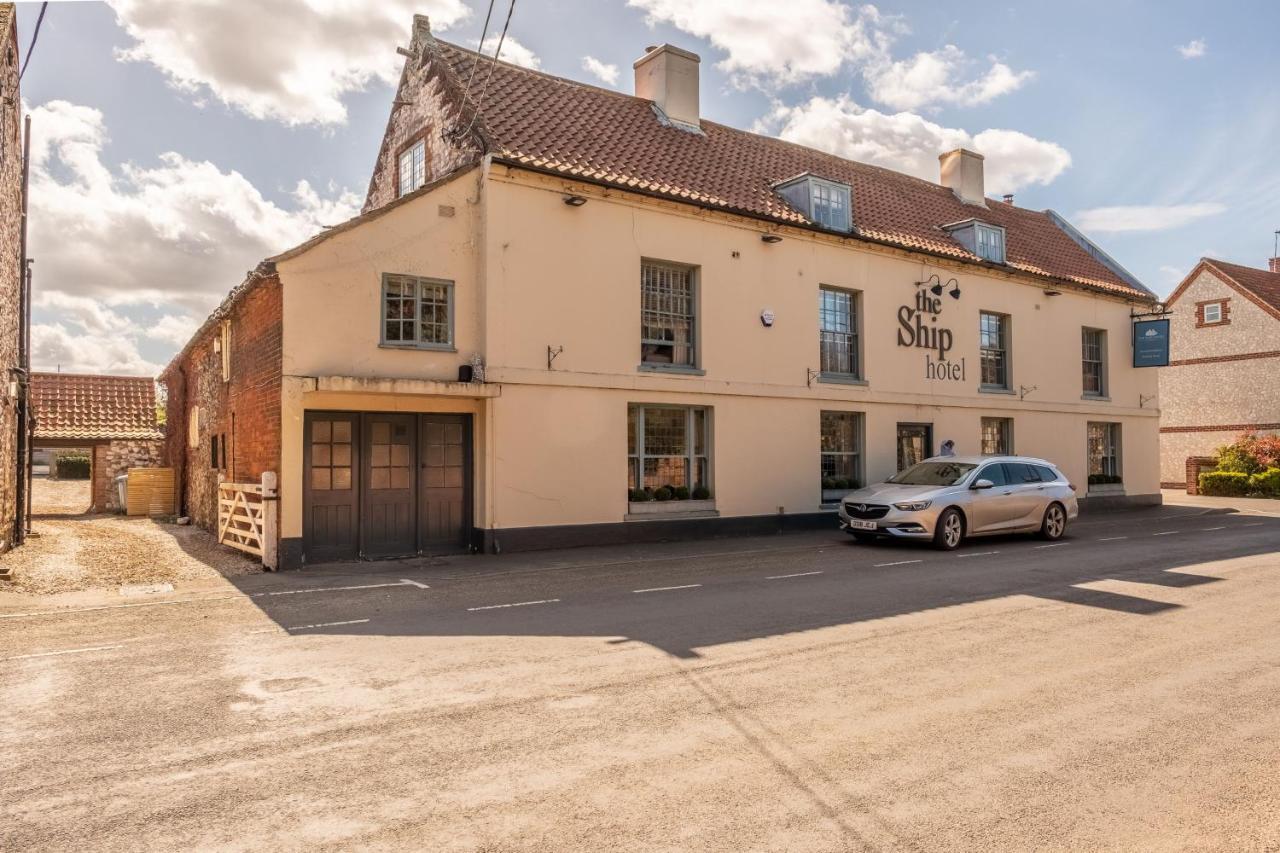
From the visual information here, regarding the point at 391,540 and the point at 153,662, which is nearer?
the point at 153,662

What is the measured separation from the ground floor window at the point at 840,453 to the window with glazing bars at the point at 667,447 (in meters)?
3.11

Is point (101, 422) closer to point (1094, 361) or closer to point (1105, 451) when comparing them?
point (1094, 361)

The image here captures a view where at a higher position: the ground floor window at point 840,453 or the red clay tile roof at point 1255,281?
the red clay tile roof at point 1255,281

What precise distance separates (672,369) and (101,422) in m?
22.0

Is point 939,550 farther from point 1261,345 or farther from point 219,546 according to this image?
point 1261,345

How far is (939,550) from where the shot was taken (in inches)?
546

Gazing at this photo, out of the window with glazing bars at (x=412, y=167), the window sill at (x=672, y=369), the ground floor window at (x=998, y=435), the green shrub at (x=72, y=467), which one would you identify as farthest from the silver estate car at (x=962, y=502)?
the green shrub at (x=72, y=467)

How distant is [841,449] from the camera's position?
18.5m

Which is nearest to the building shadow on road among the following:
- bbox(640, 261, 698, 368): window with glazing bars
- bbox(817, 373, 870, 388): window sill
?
bbox(640, 261, 698, 368): window with glazing bars

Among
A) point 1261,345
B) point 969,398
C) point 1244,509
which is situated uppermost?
point 1261,345

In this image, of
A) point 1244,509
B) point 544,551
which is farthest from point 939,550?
point 1244,509

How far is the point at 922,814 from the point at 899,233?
17869 mm

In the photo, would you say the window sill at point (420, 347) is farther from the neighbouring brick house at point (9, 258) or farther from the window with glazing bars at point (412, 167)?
the neighbouring brick house at point (9, 258)

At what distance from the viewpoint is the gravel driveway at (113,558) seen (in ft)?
36.1
